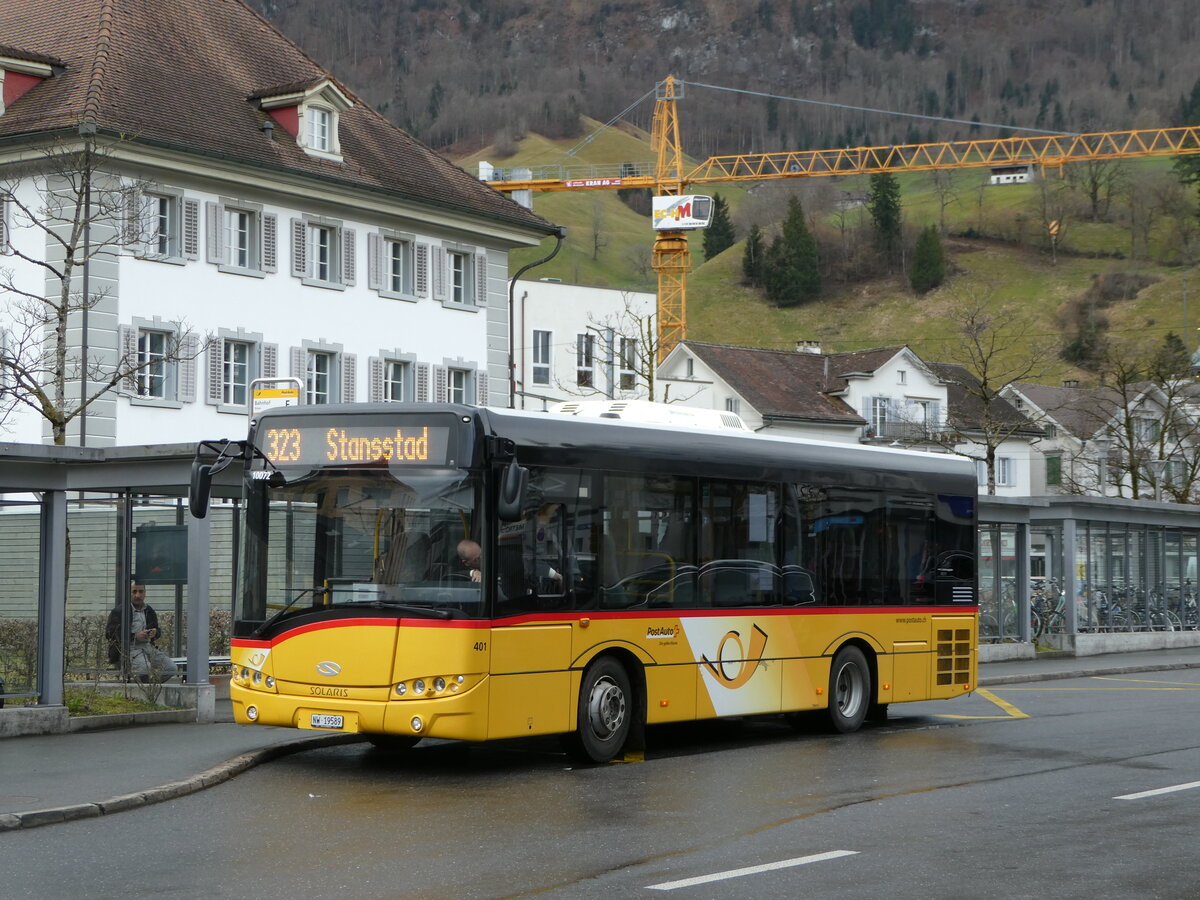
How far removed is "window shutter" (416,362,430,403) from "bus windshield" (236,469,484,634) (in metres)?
30.2

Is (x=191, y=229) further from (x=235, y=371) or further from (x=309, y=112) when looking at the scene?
(x=309, y=112)

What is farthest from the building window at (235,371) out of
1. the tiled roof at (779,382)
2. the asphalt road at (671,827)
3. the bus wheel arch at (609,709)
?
the tiled roof at (779,382)

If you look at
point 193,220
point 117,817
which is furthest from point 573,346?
point 117,817

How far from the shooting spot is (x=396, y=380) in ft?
144

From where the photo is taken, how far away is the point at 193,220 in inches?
1517

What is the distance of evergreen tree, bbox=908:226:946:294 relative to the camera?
538ft

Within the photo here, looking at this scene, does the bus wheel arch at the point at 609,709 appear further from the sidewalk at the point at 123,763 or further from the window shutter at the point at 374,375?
the window shutter at the point at 374,375

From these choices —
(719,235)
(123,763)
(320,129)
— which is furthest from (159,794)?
(719,235)

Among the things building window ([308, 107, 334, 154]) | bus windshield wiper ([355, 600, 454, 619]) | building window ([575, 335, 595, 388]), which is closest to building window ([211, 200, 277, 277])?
building window ([308, 107, 334, 154])

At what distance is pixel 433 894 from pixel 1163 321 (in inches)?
5745

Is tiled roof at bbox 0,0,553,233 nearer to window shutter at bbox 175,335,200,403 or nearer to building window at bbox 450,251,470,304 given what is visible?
building window at bbox 450,251,470,304

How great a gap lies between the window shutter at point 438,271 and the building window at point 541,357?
72.6 feet

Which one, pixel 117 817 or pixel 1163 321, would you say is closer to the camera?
pixel 117 817

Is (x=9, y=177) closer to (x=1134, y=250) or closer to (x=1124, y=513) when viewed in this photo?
(x=1124, y=513)
